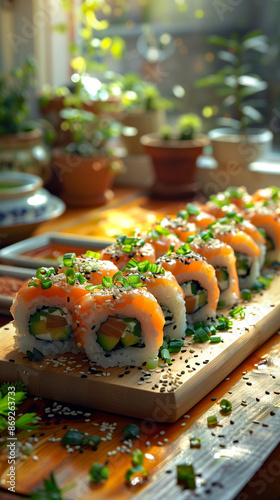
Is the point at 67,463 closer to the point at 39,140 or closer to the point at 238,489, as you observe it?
the point at 238,489

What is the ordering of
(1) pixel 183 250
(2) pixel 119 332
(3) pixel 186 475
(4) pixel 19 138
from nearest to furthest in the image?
(3) pixel 186 475
(2) pixel 119 332
(1) pixel 183 250
(4) pixel 19 138

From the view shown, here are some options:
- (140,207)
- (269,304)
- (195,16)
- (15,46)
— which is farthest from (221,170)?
(269,304)

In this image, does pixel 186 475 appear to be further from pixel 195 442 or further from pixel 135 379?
pixel 135 379

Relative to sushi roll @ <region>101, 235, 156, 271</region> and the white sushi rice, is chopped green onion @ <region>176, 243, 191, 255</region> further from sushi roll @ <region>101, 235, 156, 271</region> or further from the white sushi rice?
the white sushi rice

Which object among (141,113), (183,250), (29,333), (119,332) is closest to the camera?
(119,332)

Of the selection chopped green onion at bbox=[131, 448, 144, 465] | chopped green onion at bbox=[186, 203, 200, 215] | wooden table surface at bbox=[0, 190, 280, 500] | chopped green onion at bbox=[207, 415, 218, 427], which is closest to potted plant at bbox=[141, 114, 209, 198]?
chopped green onion at bbox=[186, 203, 200, 215]

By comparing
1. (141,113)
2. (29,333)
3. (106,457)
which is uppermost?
(141,113)

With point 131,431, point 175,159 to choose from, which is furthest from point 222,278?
point 175,159
